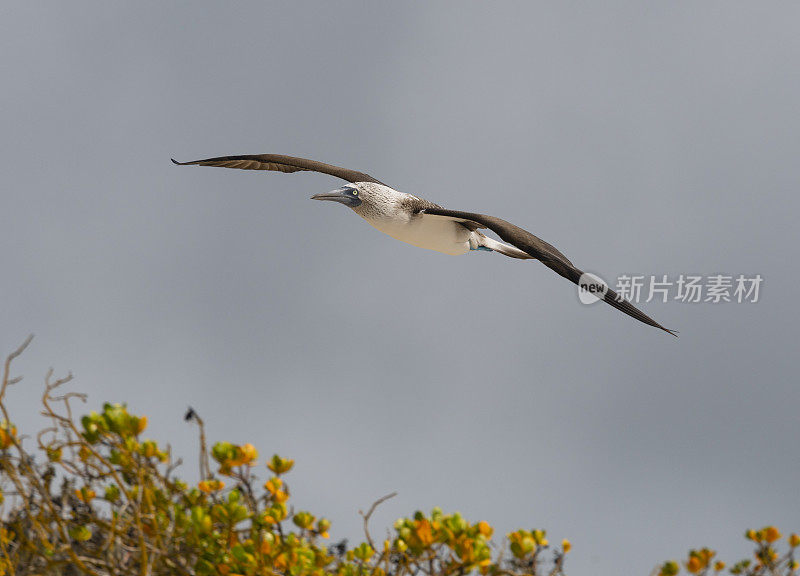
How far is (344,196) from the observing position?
28.2 feet

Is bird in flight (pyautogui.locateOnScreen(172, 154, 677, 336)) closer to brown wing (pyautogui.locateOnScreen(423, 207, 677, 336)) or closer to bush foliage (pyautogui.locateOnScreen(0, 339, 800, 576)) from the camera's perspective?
brown wing (pyautogui.locateOnScreen(423, 207, 677, 336))

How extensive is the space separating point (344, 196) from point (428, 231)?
3.31 feet

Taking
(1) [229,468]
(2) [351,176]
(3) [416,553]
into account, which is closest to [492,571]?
(3) [416,553]

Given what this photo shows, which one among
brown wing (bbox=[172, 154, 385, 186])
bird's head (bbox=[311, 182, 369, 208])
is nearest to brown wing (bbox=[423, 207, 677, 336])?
bird's head (bbox=[311, 182, 369, 208])

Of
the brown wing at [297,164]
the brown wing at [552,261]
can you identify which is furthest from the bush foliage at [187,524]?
the brown wing at [297,164]

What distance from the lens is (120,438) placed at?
3.98 metres

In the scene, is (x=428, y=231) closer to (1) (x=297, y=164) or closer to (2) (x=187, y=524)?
(1) (x=297, y=164)

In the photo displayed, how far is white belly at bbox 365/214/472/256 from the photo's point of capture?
27.7 ft

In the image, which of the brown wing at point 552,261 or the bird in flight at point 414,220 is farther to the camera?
the bird in flight at point 414,220

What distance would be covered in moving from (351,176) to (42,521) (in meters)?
6.34

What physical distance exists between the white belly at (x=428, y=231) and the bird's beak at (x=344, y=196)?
0.93ft

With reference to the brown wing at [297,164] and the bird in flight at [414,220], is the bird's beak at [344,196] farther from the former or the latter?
the brown wing at [297,164]

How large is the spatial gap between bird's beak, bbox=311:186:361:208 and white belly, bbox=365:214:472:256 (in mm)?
285

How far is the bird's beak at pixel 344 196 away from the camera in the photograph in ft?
27.9
